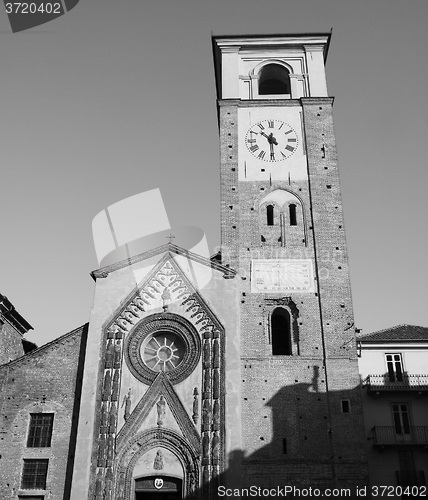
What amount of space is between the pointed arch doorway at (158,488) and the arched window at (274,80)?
1886cm

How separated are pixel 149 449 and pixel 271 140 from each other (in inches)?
559

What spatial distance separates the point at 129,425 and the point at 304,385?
6.29m

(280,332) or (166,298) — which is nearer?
(166,298)

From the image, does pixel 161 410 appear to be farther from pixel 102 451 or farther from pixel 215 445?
pixel 102 451

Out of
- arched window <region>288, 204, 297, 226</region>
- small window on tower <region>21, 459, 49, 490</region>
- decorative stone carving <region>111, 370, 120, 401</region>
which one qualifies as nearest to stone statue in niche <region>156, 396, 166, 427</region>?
decorative stone carving <region>111, 370, 120, 401</region>

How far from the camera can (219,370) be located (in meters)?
21.6

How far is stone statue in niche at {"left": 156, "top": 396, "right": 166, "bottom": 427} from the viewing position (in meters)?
20.8

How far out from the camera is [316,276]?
23766mm

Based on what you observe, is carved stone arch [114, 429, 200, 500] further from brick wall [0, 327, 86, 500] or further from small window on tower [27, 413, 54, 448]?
small window on tower [27, 413, 54, 448]

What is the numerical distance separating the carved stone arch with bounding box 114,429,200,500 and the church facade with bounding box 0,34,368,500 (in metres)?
0.04

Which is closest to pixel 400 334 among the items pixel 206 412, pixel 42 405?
pixel 206 412

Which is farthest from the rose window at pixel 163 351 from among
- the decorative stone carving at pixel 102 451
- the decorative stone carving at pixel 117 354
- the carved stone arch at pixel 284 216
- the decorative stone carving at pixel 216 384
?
the carved stone arch at pixel 284 216

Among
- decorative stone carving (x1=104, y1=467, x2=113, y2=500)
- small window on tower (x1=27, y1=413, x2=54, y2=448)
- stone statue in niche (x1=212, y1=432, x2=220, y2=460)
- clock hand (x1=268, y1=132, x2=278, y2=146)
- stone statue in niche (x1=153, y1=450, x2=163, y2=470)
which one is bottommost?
decorative stone carving (x1=104, y1=467, x2=113, y2=500)

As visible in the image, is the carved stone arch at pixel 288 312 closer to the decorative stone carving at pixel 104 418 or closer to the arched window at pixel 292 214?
the arched window at pixel 292 214
